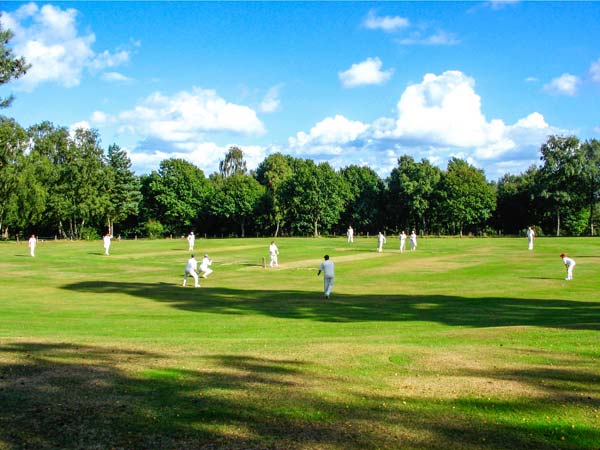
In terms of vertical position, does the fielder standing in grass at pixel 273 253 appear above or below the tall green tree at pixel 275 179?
below

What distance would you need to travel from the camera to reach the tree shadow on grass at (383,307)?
20.1 m

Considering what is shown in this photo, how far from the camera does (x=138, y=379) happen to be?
938cm

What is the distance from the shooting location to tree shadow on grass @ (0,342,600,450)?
6875mm

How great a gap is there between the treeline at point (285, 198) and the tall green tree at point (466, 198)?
7.8 inches

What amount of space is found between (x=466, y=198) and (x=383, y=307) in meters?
88.2

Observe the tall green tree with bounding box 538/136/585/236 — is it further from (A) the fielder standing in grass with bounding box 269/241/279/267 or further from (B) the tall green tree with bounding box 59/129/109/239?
(B) the tall green tree with bounding box 59/129/109/239

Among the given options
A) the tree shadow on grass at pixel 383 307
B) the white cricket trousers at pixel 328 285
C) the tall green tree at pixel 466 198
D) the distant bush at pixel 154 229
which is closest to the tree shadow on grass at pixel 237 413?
the tree shadow on grass at pixel 383 307

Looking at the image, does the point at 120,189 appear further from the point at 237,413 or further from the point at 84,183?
the point at 237,413

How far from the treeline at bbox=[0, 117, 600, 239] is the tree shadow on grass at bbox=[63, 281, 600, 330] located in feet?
257

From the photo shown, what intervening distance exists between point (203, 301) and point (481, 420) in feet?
68.8

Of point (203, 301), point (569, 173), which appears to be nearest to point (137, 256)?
point (203, 301)

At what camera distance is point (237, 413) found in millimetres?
7793

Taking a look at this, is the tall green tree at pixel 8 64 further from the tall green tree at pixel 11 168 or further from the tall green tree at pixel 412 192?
the tall green tree at pixel 412 192

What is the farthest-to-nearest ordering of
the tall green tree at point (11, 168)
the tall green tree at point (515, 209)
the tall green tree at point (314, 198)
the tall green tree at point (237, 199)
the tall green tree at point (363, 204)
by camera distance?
the tall green tree at point (363, 204) < the tall green tree at point (237, 199) < the tall green tree at point (314, 198) < the tall green tree at point (515, 209) < the tall green tree at point (11, 168)
